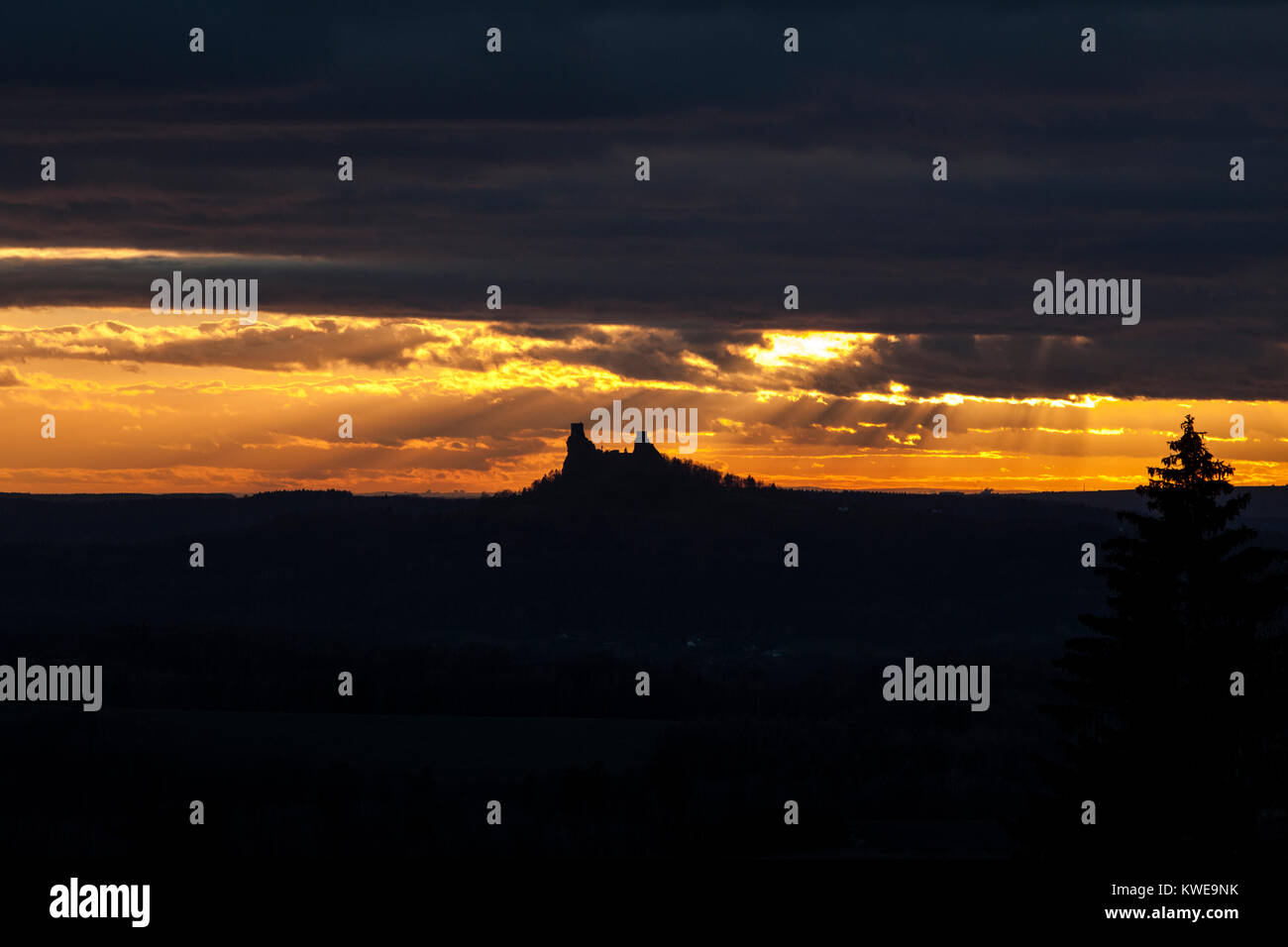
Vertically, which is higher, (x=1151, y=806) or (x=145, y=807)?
(x=1151, y=806)

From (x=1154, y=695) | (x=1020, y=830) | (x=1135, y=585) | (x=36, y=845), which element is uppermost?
(x=1135, y=585)

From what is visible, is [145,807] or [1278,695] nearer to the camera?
[1278,695]
